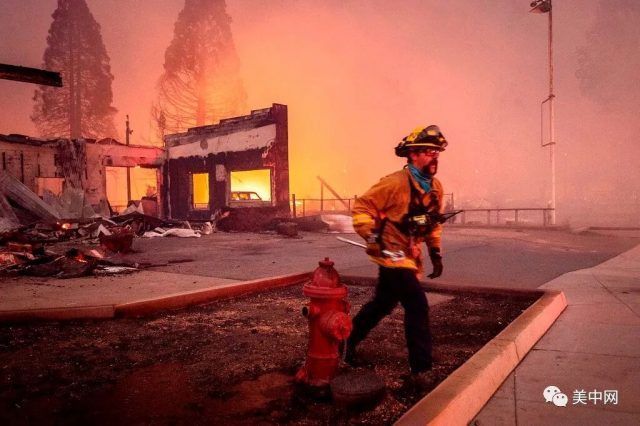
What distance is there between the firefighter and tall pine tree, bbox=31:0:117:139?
169 feet

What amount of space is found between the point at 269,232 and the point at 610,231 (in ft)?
50.7

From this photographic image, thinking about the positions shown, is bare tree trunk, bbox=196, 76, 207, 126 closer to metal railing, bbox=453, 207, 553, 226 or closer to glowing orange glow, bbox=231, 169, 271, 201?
glowing orange glow, bbox=231, 169, 271, 201

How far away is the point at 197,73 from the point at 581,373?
145 feet

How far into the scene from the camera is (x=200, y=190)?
Answer: 79.4ft

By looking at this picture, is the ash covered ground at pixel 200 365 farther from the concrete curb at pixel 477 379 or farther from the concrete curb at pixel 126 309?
the concrete curb at pixel 477 379

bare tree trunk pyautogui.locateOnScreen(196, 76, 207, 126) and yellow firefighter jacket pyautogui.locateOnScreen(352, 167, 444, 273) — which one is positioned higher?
bare tree trunk pyautogui.locateOnScreen(196, 76, 207, 126)

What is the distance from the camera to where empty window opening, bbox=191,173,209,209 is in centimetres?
2370

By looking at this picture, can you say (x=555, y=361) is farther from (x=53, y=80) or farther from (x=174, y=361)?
(x=53, y=80)

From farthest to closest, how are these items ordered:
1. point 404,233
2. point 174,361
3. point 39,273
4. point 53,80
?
point 53,80, point 39,273, point 174,361, point 404,233

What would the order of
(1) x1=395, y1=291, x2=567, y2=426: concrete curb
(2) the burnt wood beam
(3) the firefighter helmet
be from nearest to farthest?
(1) x1=395, y1=291, x2=567, y2=426: concrete curb
(3) the firefighter helmet
(2) the burnt wood beam

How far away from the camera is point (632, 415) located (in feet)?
7.63

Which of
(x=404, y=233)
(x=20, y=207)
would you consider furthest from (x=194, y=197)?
(x=404, y=233)

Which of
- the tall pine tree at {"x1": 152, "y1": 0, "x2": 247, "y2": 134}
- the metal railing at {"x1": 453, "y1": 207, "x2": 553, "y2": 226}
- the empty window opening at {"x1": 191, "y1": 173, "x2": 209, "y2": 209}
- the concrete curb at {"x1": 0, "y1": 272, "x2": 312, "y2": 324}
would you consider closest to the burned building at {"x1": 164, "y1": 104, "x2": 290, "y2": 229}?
the empty window opening at {"x1": 191, "y1": 173, "x2": 209, "y2": 209}

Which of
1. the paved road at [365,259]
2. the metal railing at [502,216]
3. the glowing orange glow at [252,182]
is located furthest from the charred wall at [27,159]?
the metal railing at [502,216]
